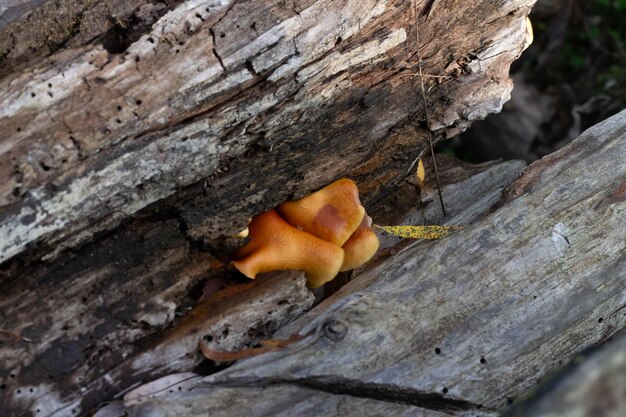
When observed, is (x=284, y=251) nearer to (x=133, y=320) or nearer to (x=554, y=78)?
(x=133, y=320)

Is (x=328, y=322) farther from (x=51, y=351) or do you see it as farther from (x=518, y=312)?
(x=51, y=351)

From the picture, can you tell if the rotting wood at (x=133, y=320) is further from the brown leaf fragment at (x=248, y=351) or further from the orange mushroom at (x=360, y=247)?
the orange mushroom at (x=360, y=247)

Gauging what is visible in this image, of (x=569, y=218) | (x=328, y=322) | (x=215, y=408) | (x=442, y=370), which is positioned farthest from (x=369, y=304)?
(x=569, y=218)

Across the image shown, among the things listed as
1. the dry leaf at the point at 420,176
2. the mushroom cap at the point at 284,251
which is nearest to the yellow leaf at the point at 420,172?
the dry leaf at the point at 420,176

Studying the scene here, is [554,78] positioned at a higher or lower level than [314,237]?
lower

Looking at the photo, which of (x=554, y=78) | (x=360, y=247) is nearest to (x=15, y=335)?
(x=360, y=247)

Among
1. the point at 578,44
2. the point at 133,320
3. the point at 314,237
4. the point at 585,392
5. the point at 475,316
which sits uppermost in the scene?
the point at 585,392

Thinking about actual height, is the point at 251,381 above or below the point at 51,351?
below

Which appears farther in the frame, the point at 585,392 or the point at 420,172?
the point at 420,172
